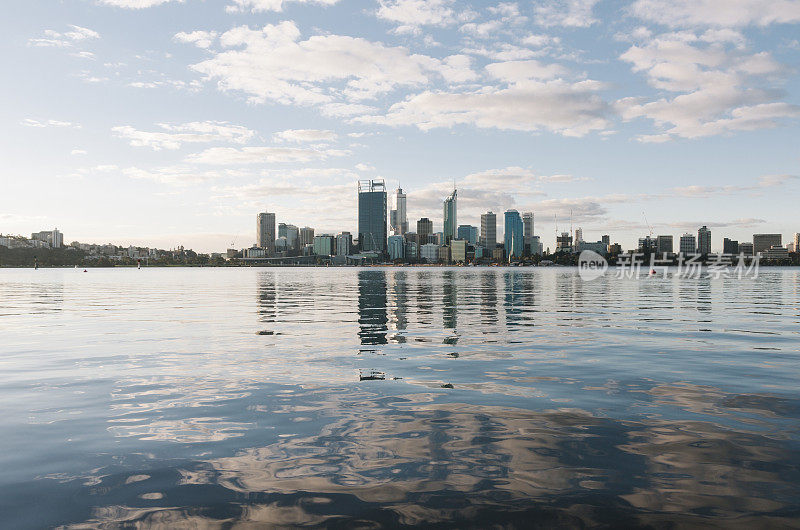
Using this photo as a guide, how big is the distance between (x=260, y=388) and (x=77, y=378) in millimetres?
7688

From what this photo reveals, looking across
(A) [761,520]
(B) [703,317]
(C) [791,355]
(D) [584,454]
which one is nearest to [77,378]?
(D) [584,454]

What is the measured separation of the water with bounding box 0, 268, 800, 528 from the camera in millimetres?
8539

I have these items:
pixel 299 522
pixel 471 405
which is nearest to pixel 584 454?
pixel 471 405

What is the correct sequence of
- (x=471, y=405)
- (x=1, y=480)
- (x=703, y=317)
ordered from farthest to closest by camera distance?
(x=703, y=317), (x=471, y=405), (x=1, y=480)

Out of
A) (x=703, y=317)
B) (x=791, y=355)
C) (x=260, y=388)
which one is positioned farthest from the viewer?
(x=703, y=317)

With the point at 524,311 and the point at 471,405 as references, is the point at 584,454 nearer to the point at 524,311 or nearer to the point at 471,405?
the point at 471,405

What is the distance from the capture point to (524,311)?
47438 mm

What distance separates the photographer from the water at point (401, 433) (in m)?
8.54

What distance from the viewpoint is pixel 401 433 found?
12328mm

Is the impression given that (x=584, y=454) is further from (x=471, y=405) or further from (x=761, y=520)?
(x=471, y=405)

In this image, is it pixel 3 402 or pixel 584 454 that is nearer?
pixel 584 454

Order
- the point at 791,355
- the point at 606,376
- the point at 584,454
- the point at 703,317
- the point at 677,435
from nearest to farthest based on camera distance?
the point at 584,454 → the point at 677,435 → the point at 606,376 → the point at 791,355 → the point at 703,317

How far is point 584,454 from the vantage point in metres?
10.9

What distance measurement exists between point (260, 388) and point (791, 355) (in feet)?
76.2
